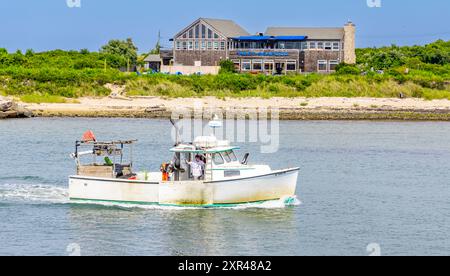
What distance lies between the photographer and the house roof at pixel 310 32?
96250mm

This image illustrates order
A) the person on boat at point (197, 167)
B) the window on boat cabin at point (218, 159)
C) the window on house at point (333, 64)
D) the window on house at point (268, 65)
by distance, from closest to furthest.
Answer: the person on boat at point (197, 167)
the window on boat cabin at point (218, 159)
the window on house at point (333, 64)
the window on house at point (268, 65)

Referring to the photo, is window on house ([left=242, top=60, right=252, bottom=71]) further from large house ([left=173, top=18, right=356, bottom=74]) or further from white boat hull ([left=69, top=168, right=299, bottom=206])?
white boat hull ([left=69, top=168, right=299, bottom=206])

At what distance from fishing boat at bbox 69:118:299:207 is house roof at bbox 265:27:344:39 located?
65379 millimetres

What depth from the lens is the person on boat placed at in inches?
1238

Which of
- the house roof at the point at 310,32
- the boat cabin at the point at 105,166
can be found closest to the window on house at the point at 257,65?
the house roof at the point at 310,32

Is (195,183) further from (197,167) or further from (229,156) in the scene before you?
(229,156)

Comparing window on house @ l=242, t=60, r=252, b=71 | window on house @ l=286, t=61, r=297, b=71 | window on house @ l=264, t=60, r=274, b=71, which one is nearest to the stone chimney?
window on house @ l=286, t=61, r=297, b=71

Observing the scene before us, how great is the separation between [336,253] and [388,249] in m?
1.64

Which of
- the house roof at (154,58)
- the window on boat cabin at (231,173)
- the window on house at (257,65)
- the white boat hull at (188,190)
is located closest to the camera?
the white boat hull at (188,190)

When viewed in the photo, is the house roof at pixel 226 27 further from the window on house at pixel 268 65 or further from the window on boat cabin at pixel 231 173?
the window on boat cabin at pixel 231 173

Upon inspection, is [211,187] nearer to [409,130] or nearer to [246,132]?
[246,132]

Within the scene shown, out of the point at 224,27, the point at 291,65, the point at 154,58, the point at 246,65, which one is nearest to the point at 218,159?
the point at 291,65

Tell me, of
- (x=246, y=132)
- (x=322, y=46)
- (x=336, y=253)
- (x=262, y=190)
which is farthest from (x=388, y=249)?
(x=322, y=46)

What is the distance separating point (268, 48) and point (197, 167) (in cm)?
6581
